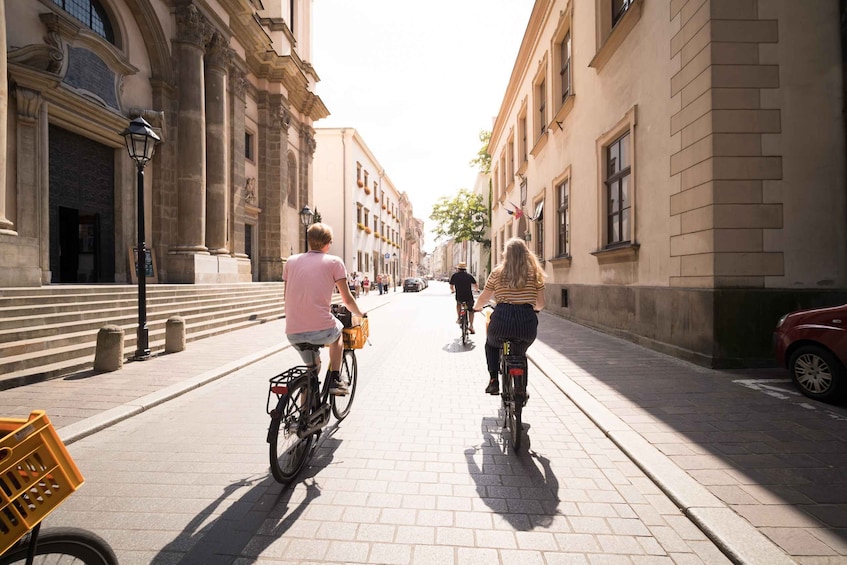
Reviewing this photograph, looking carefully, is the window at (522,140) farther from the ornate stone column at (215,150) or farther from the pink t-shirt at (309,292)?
the pink t-shirt at (309,292)

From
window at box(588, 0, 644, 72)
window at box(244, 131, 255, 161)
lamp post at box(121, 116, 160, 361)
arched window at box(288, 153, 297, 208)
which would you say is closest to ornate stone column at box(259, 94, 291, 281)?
window at box(244, 131, 255, 161)

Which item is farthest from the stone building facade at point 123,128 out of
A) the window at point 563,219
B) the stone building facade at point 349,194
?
the stone building facade at point 349,194

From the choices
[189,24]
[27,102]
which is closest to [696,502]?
[27,102]

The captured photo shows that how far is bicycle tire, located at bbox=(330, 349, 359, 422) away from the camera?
169 inches

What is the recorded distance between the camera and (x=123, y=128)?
1262 centimetres

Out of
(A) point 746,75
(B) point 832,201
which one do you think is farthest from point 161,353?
(B) point 832,201

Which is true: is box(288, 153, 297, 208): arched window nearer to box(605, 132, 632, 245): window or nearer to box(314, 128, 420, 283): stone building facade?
box(314, 128, 420, 283): stone building facade

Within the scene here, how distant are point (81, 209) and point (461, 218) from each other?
29.3m

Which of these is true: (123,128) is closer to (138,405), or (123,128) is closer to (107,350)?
(107,350)

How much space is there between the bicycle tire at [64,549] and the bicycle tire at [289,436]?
119 centimetres

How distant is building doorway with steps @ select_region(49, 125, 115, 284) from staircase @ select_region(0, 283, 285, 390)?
9.71 ft

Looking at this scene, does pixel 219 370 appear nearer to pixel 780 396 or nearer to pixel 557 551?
pixel 557 551

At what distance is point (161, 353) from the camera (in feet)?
26.0

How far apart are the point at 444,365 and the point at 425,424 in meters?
2.99
